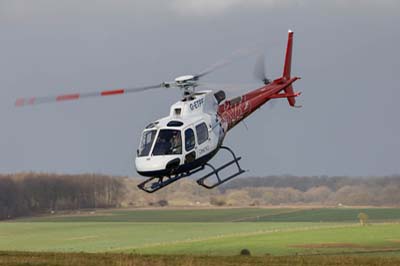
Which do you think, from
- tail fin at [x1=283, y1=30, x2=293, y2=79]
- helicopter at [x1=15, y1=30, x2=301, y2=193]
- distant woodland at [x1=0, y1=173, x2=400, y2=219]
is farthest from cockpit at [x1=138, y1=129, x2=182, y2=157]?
distant woodland at [x1=0, y1=173, x2=400, y2=219]

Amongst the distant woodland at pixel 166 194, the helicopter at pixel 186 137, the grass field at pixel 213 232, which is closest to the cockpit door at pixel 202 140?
the helicopter at pixel 186 137

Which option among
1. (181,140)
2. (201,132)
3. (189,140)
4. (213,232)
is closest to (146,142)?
(181,140)

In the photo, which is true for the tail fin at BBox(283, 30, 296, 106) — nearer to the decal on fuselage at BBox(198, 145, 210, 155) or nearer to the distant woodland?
the decal on fuselage at BBox(198, 145, 210, 155)

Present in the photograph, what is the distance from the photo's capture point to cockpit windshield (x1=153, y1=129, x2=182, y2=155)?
31.8 m

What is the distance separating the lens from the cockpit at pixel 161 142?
31.9m

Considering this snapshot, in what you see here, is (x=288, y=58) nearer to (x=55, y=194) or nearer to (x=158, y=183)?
(x=158, y=183)

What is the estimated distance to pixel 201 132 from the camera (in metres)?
33.4

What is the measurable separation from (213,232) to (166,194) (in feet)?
135

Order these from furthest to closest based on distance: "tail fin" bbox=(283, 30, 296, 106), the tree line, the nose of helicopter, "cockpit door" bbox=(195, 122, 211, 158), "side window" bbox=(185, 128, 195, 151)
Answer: the tree line
"tail fin" bbox=(283, 30, 296, 106)
"cockpit door" bbox=(195, 122, 211, 158)
"side window" bbox=(185, 128, 195, 151)
the nose of helicopter

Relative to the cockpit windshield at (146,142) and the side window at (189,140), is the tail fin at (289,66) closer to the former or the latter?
the side window at (189,140)

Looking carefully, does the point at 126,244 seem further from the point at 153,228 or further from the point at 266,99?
the point at 266,99

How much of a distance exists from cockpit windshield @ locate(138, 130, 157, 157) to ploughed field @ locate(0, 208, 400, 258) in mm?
7749

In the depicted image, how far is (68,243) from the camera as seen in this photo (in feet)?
230

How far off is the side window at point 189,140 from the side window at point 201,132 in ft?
1.33
